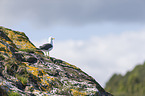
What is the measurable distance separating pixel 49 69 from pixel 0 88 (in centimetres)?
352

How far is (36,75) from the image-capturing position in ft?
40.9

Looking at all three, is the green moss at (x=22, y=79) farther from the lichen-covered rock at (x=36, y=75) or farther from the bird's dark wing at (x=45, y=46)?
the bird's dark wing at (x=45, y=46)

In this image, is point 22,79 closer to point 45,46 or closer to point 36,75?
point 36,75

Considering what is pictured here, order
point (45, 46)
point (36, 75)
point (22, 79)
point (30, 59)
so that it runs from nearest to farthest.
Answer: point (22, 79) < point (36, 75) < point (30, 59) < point (45, 46)

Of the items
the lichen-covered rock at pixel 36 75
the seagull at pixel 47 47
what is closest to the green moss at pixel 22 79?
the lichen-covered rock at pixel 36 75

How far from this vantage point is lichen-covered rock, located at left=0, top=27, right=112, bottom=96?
1144 centimetres

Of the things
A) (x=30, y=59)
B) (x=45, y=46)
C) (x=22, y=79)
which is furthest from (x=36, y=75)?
(x=45, y=46)

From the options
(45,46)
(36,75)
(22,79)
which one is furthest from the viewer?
(45,46)

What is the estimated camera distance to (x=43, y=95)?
36.9 feet

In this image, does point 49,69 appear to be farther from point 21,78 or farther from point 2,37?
point 2,37

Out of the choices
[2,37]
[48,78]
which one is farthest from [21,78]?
[2,37]

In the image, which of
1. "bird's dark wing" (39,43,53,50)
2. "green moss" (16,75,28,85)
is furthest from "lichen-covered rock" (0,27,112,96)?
"bird's dark wing" (39,43,53,50)

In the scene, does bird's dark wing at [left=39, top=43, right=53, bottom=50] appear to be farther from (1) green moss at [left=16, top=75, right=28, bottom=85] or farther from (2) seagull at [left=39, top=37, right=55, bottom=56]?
(1) green moss at [left=16, top=75, right=28, bottom=85]

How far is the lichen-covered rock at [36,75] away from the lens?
11.4m
